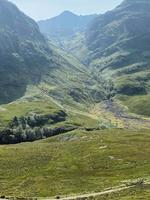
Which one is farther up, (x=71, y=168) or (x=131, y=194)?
(x=131, y=194)

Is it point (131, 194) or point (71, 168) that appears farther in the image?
point (71, 168)

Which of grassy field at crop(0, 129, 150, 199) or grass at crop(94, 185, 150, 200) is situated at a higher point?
grass at crop(94, 185, 150, 200)

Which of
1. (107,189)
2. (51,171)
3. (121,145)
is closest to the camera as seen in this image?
(107,189)

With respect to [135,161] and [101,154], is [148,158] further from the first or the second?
[101,154]

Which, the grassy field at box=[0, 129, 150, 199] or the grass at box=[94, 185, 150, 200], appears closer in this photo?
the grass at box=[94, 185, 150, 200]

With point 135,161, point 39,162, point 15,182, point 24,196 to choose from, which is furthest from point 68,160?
point 24,196

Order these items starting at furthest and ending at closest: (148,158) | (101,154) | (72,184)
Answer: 1. (101,154)
2. (148,158)
3. (72,184)

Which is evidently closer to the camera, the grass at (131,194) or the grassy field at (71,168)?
the grass at (131,194)

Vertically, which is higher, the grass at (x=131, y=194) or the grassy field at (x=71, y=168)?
the grass at (x=131, y=194)
